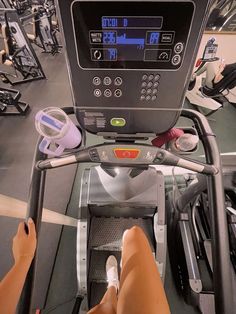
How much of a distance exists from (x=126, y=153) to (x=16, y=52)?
9.94 feet

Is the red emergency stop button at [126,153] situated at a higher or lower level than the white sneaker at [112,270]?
higher

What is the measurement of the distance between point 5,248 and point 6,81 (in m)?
2.71

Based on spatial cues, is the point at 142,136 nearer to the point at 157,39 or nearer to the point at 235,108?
the point at 157,39

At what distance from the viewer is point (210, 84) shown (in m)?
2.42

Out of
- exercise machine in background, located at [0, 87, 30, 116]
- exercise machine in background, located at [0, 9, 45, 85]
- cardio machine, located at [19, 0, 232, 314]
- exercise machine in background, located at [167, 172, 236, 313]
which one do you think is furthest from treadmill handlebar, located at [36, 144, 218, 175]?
exercise machine in background, located at [0, 9, 45, 85]

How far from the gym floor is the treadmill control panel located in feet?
4.77

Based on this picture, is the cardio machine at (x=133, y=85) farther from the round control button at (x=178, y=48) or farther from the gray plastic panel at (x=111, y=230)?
the gray plastic panel at (x=111, y=230)

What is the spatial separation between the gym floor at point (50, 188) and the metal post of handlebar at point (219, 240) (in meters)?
0.89

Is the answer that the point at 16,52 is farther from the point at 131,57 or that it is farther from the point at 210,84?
the point at 131,57

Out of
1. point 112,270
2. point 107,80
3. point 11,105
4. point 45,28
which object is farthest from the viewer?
point 45,28

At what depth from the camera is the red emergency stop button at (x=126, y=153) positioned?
0.72 metres

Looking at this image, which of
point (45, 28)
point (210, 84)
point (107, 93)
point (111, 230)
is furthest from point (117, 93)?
point (45, 28)

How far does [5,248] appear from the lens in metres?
1.65

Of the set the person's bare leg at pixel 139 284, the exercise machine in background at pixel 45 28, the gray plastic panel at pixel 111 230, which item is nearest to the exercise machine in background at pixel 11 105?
the exercise machine in background at pixel 45 28
